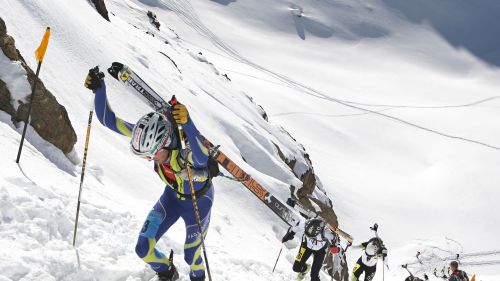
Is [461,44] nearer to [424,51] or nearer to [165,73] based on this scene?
[424,51]

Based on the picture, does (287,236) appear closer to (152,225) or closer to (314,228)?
(314,228)

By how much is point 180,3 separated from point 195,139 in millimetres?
98800

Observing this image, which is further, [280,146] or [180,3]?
[180,3]

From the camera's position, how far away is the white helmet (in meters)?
5.98

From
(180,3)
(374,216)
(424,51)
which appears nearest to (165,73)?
(374,216)

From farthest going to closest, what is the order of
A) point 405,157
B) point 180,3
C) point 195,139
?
point 180,3 → point 405,157 → point 195,139

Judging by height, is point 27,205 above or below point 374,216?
below

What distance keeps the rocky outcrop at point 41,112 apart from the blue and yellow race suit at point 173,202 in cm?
275

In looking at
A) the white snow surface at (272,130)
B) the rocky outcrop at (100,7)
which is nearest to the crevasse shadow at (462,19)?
the white snow surface at (272,130)

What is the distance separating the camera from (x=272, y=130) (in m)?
30.6

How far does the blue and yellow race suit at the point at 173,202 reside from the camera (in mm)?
6289

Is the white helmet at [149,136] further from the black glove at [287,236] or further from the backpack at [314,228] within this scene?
the black glove at [287,236]

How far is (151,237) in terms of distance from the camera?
639 centimetres

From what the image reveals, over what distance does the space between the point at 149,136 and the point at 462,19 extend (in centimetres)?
14283
